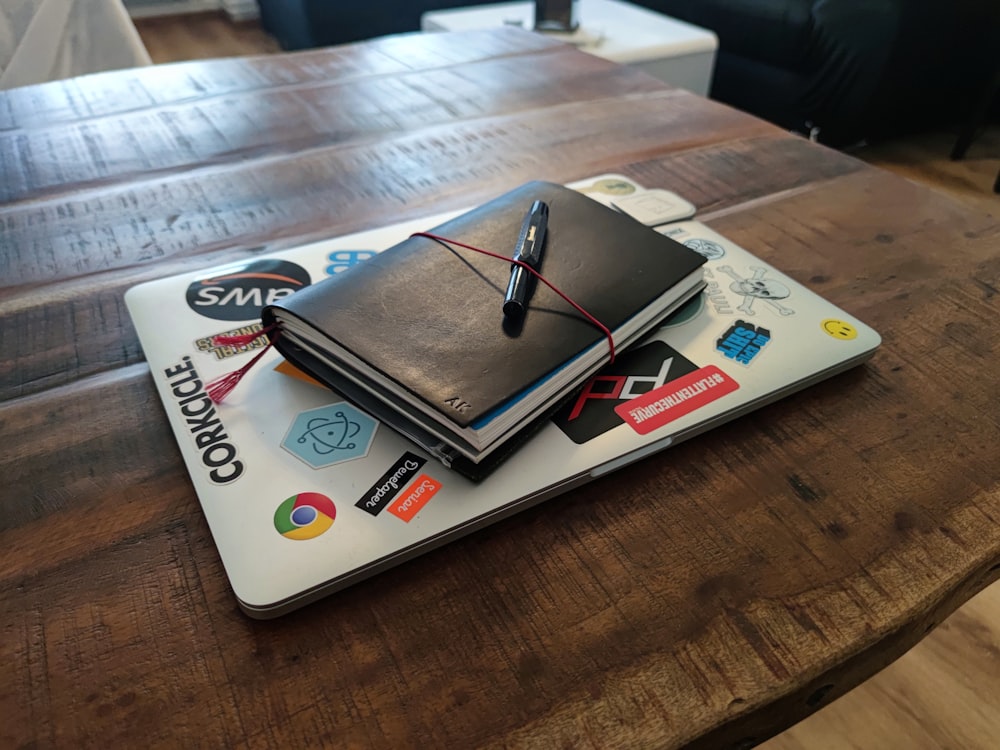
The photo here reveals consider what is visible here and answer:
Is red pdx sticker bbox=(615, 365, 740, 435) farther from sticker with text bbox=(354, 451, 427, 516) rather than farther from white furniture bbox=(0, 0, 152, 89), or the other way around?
white furniture bbox=(0, 0, 152, 89)

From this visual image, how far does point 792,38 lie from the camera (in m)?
1.94

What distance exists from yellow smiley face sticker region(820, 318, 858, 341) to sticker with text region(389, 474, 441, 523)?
1.03ft

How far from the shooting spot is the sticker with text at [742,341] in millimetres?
497

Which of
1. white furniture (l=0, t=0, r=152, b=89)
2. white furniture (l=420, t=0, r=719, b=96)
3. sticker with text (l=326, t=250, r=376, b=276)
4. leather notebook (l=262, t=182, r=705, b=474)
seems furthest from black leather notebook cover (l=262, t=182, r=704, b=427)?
white furniture (l=0, t=0, r=152, b=89)

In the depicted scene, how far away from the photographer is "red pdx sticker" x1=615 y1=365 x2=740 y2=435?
45 cm

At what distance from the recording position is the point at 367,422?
448 mm

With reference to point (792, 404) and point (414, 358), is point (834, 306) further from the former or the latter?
point (414, 358)

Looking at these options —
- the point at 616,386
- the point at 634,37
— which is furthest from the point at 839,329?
the point at 634,37

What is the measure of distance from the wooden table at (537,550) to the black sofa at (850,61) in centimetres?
136

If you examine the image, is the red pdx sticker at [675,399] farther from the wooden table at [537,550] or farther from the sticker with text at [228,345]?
the sticker with text at [228,345]

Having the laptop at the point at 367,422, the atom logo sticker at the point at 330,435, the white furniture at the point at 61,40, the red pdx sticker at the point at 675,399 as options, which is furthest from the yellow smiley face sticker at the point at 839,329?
the white furniture at the point at 61,40

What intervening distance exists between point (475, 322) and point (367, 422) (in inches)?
3.6

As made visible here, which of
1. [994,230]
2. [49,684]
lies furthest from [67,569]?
[994,230]

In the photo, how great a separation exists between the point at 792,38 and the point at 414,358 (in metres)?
1.95
